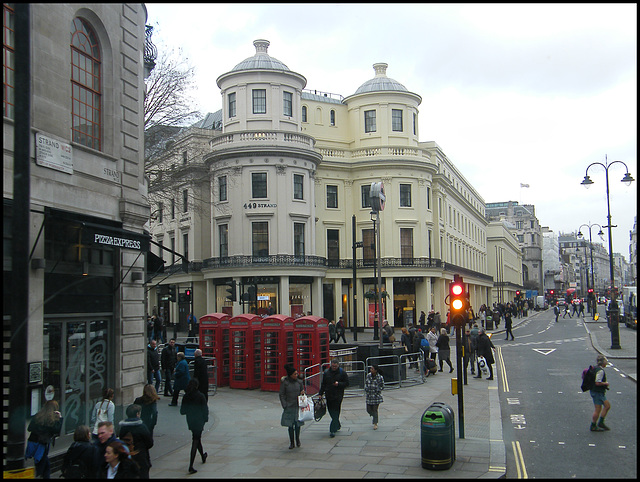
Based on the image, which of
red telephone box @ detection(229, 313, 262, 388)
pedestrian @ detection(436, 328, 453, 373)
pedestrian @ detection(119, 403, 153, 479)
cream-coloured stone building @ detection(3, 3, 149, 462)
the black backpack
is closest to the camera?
pedestrian @ detection(119, 403, 153, 479)

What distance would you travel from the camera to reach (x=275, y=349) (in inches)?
784

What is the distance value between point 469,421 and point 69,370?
929 centimetres

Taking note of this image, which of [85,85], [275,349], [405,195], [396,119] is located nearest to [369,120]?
[396,119]

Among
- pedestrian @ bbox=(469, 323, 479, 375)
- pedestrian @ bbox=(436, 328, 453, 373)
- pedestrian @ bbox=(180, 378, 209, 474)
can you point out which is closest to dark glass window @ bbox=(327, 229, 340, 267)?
pedestrian @ bbox=(436, 328, 453, 373)

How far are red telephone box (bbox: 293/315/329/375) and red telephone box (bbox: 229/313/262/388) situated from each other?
143cm

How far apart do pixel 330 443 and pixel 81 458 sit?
562 cm

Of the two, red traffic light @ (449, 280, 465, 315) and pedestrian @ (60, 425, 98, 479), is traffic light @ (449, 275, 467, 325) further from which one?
pedestrian @ (60, 425, 98, 479)

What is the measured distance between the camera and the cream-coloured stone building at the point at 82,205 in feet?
38.0

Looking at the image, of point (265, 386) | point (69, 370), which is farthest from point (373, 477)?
point (265, 386)

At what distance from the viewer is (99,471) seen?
8.24 metres

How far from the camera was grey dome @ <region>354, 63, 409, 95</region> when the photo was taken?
2022 inches

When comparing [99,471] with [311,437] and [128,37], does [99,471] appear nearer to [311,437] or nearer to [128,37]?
[311,437]

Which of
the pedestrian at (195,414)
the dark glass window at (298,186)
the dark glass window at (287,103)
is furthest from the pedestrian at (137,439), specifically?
the dark glass window at (287,103)

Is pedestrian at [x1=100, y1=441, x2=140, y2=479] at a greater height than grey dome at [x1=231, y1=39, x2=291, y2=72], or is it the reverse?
grey dome at [x1=231, y1=39, x2=291, y2=72]
